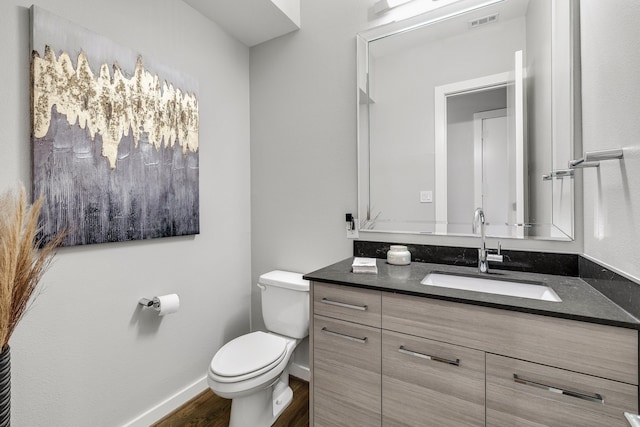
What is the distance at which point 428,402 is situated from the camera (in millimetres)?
1108

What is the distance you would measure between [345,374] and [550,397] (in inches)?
28.9

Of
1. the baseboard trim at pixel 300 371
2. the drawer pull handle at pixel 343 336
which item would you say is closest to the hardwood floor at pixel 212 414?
the baseboard trim at pixel 300 371

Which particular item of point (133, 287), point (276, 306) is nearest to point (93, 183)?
point (133, 287)

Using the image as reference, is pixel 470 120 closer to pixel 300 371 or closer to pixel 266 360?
pixel 266 360

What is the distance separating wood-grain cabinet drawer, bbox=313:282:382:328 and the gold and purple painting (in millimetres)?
961

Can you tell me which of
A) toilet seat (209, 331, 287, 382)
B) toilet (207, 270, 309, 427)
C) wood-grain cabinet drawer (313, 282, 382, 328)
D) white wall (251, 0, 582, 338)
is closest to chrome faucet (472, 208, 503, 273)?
white wall (251, 0, 582, 338)

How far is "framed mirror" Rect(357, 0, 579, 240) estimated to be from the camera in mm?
1382

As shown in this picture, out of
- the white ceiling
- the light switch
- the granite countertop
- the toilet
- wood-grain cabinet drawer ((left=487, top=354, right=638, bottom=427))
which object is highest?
the white ceiling

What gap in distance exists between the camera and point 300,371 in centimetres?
207

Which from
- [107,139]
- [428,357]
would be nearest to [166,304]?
[107,139]

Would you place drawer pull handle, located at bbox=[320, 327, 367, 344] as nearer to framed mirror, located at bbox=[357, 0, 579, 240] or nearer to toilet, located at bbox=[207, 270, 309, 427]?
toilet, located at bbox=[207, 270, 309, 427]

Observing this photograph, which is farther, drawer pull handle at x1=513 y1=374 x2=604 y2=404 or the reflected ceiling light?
the reflected ceiling light

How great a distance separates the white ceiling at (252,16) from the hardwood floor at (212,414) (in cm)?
246

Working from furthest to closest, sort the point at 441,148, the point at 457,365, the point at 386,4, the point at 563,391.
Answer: the point at 386,4, the point at 441,148, the point at 457,365, the point at 563,391
